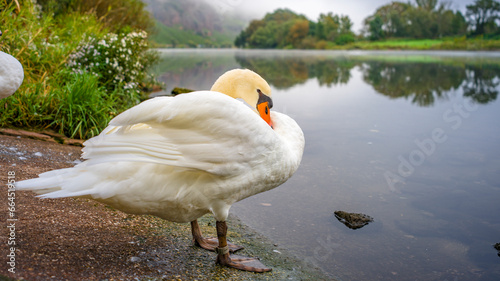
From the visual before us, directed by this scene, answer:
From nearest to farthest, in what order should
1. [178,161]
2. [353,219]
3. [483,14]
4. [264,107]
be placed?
[178,161], [264,107], [353,219], [483,14]

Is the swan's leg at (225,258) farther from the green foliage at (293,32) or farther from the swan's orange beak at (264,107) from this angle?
the green foliage at (293,32)

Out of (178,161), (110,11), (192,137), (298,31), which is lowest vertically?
(178,161)

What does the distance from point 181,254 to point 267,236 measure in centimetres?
104

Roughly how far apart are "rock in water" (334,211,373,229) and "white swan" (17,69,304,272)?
1.67 metres

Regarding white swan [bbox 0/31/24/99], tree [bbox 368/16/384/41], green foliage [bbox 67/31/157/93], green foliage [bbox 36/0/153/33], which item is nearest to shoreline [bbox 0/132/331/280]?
white swan [bbox 0/31/24/99]

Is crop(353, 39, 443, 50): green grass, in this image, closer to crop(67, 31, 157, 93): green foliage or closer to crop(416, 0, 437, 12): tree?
crop(416, 0, 437, 12): tree

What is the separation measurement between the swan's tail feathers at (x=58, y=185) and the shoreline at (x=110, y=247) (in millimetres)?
463

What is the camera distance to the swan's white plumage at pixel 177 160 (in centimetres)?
268

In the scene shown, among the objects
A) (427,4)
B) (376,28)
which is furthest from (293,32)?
(427,4)

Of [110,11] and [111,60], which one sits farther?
[110,11]

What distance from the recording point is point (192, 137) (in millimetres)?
2854

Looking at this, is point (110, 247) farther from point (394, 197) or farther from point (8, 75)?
point (394, 197)

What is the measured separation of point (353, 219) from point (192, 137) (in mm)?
2318

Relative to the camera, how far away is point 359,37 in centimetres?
6531
